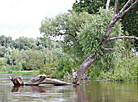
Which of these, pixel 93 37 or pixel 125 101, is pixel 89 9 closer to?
pixel 93 37

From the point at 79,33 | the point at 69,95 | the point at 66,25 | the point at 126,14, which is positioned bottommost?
the point at 69,95

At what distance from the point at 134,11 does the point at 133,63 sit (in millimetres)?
6576

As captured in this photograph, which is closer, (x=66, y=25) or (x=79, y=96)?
(x=79, y=96)

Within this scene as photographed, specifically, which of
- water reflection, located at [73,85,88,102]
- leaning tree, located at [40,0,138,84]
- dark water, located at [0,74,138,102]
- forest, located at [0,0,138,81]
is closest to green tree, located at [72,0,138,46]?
forest, located at [0,0,138,81]

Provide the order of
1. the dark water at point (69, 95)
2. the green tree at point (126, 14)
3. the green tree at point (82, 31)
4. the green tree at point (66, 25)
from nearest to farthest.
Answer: the dark water at point (69, 95) → the green tree at point (82, 31) → the green tree at point (66, 25) → the green tree at point (126, 14)

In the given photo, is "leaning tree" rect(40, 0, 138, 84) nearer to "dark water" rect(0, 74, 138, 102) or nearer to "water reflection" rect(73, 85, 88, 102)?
"dark water" rect(0, 74, 138, 102)

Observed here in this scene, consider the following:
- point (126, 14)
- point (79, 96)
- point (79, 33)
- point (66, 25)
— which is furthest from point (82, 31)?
point (126, 14)

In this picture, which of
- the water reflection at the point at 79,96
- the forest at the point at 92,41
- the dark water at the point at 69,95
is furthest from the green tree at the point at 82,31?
the water reflection at the point at 79,96

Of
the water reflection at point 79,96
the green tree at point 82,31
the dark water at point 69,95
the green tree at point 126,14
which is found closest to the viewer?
the water reflection at point 79,96

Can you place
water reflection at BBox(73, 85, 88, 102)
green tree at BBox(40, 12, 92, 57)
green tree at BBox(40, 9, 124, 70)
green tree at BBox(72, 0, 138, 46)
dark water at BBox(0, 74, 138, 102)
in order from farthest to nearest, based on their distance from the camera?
green tree at BBox(72, 0, 138, 46) → green tree at BBox(40, 12, 92, 57) → green tree at BBox(40, 9, 124, 70) → dark water at BBox(0, 74, 138, 102) → water reflection at BBox(73, 85, 88, 102)

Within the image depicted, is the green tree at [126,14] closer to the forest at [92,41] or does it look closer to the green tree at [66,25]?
the forest at [92,41]

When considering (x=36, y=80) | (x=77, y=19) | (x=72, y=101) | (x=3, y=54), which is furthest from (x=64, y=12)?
(x=3, y=54)

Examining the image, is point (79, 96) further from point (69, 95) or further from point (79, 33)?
point (79, 33)

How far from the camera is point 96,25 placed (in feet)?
60.5
